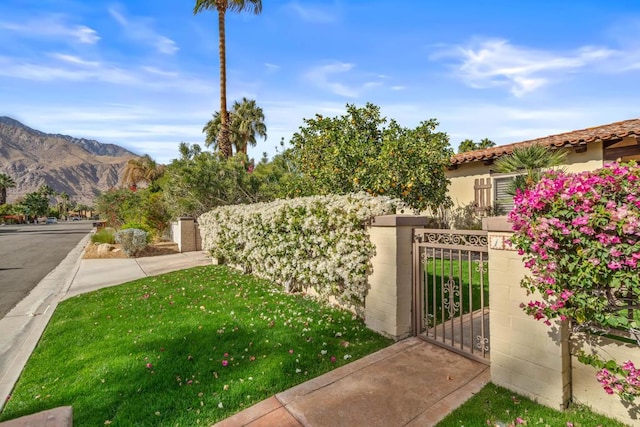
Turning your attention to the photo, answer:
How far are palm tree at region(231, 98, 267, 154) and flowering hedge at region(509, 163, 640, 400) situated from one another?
97.7 ft

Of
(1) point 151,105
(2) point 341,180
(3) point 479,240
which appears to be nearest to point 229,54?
(1) point 151,105

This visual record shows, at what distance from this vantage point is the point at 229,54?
18.2m

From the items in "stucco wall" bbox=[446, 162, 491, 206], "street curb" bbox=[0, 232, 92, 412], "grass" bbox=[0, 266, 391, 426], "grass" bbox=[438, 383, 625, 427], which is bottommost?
"street curb" bbox=[0, 232, 92, 412]

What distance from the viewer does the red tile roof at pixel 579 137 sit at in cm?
839

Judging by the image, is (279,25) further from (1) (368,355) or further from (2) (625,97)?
(2) (625,97)

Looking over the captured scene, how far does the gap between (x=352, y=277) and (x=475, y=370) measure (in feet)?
6.47

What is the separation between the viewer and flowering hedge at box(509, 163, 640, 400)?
207 centimetres

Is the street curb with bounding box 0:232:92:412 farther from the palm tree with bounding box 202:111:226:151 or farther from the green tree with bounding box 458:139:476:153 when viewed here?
the green tree with bounding box 458:139:476:153

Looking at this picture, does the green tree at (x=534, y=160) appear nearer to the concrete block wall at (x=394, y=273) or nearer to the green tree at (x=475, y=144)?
the concrete block wall at (x=394, y=273)

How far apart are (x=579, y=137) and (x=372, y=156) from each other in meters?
6.02

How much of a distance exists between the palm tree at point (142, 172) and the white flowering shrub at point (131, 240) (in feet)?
72.7

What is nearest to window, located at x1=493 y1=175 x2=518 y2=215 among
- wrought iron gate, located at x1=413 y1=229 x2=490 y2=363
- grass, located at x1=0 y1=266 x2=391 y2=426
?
wrought iron gate, located at x1=413 y1=229 x2=490 y2=363

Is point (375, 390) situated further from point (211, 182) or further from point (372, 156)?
point (211, 182)

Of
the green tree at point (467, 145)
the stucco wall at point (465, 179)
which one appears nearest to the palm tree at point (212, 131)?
the green tree at point (467, 145)
